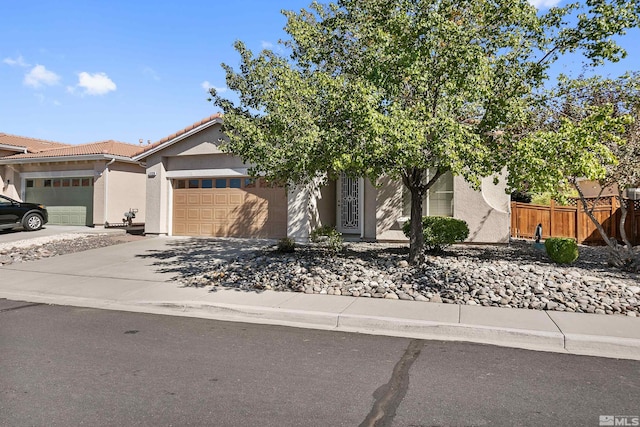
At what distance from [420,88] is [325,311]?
168 inches

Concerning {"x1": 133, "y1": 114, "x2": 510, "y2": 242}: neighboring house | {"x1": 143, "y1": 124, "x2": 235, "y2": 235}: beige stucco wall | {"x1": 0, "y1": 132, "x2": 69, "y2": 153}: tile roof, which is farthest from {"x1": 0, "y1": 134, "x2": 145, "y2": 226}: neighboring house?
{"x1": 143, "y1": 124, "x2": 235, "y2": 235}: beige stucco wall

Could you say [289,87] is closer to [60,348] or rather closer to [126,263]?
[60,348]

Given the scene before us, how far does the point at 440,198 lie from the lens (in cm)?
1444

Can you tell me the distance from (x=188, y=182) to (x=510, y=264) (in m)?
12.0

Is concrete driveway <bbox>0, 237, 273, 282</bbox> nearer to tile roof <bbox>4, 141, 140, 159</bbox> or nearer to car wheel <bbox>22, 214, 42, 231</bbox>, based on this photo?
car wheel <bbox>22, 214, 42, 231</bbox>

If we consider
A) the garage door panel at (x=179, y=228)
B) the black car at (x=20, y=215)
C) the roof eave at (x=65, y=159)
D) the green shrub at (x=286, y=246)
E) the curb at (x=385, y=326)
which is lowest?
the curb at (x=385, y=326)

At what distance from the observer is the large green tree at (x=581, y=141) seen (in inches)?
294

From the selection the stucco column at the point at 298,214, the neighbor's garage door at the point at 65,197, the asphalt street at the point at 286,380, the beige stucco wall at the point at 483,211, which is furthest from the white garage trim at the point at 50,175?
the asphalt street at the point at 286,380

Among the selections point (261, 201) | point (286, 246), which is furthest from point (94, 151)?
point (286, 246)

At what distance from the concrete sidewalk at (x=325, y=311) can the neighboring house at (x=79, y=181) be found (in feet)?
31.3

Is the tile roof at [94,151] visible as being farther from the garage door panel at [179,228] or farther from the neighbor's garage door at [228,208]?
the garage door panel at [179,228]

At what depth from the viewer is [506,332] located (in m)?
6.22

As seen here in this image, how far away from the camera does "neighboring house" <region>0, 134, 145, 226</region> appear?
802 inches

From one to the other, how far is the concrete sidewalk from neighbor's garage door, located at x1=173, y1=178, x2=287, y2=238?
17.3 ft
